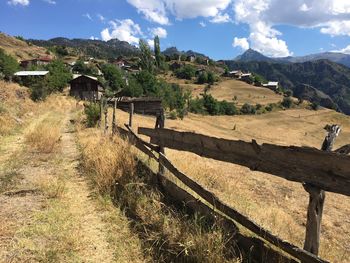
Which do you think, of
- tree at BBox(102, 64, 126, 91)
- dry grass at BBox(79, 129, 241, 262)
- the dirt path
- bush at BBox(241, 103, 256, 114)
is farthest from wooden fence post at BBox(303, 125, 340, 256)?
bush at BBox(241, 103, 256, 114)

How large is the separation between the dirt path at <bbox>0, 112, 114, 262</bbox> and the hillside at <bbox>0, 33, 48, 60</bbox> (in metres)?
148

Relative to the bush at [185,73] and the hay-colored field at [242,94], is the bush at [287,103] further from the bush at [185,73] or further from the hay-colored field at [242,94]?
the bush at [185,73]

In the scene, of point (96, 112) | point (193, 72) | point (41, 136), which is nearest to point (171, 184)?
point (41, 136)

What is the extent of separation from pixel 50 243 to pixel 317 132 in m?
74.1

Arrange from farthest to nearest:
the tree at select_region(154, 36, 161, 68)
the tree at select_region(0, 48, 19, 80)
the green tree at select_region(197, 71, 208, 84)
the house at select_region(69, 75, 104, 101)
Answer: the green tree at select_region(197, 71, 208, 84) → the tree at select_region(154, 36, 161, 68) → the tree at select_region(0, 48, 19, 80) → the house at select_region(69, 75, 104, 101)

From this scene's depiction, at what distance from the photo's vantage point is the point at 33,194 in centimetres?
813

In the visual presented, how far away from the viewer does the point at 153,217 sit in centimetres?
649

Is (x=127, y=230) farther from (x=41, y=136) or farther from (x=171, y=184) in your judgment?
(x=41, y=136)

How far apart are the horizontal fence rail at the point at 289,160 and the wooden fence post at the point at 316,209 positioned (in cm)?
14

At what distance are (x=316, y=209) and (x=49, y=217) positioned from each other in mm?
4527

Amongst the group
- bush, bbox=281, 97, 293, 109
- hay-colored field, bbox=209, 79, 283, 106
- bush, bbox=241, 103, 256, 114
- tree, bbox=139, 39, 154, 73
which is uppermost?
tree, bbox=139, 39, 154, 73

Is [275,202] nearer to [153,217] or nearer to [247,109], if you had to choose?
[153,217]

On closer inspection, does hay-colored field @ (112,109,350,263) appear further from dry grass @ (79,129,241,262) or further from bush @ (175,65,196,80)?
bush @ (175,65,196,80)

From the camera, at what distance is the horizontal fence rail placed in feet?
13.4
